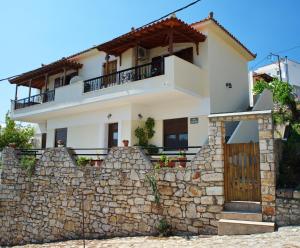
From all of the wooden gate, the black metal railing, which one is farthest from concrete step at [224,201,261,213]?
the black metal railing

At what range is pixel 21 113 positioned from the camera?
752 inches

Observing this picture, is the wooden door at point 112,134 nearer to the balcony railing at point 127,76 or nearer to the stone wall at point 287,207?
the balcony railing at point 127,76

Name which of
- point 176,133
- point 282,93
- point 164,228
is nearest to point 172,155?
point 176,133

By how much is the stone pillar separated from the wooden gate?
0.21m

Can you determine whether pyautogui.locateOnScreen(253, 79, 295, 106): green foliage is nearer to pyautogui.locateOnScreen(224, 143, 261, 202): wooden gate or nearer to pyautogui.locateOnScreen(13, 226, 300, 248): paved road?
pyautogui.locateOnScreen(224, 143, 261, 202): wooden gate

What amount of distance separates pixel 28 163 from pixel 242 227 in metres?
9.53

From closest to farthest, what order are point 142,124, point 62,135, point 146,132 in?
point 146,132 < point 142,124 < point 62,135

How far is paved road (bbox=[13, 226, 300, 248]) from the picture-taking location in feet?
20.9

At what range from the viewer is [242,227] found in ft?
24.2

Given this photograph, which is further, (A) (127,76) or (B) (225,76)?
(B) (225,76)

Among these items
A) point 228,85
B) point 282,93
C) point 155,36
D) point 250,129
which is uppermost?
point 155,36

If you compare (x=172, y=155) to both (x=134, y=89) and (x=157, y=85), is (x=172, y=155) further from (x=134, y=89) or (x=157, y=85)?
(x=134, y=89)

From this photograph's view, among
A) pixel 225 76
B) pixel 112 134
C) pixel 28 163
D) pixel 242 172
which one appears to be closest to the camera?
pixel 242 172

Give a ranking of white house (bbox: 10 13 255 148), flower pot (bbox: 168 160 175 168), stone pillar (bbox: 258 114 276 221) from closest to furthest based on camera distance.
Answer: stone pillar (bbox: 258 114 276 221) < flower pot (bbox: 168 160 175 168) < white house (bbox: 10 13 255 148)
